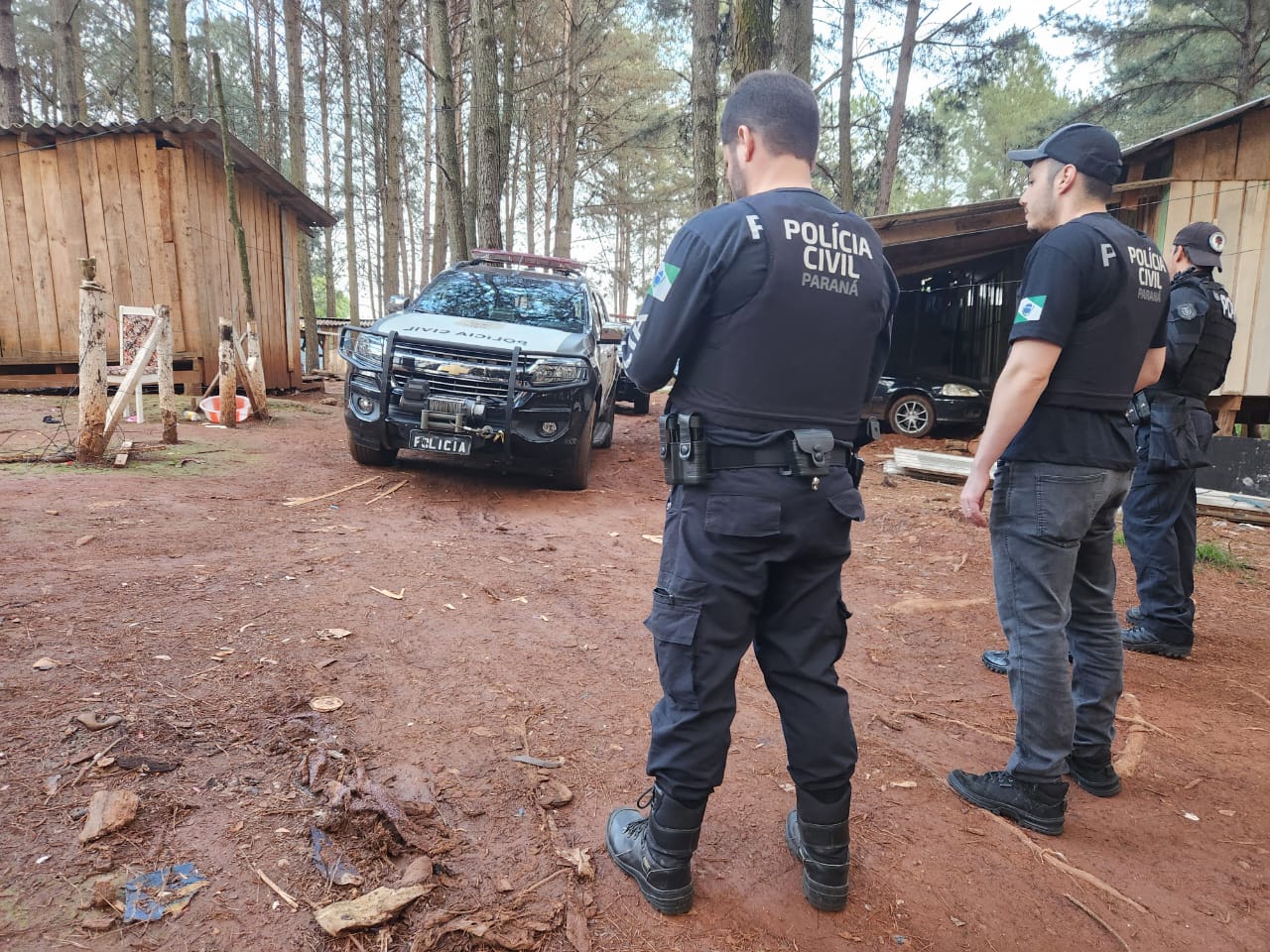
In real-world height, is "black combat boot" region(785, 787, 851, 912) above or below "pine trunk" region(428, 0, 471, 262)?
below

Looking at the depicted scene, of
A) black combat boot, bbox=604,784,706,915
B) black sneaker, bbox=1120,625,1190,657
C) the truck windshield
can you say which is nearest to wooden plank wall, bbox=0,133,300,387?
the truck windshield

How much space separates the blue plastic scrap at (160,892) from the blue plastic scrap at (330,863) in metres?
0.27

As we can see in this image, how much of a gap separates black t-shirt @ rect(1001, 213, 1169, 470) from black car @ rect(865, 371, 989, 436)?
31.7 feet

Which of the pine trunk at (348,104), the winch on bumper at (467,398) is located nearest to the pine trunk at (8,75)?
the pine trunk at (348,104)

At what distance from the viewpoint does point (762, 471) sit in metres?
1.90

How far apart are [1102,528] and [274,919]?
270 cm

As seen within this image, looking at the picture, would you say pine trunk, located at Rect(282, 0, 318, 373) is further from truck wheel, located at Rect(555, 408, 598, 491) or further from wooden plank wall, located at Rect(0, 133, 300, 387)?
truck wheel, located at Rect(555, 408, 598, 491)

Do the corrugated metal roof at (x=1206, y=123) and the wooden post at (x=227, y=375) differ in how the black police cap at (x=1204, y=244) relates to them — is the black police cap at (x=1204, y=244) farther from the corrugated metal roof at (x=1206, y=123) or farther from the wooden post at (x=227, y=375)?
the wooden post at (x=227, y=375)

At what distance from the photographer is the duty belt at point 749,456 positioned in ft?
6.23

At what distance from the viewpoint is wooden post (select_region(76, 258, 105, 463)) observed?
19.6 feet

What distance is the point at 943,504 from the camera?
7457 mm

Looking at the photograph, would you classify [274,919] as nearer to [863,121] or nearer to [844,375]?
[844,375]

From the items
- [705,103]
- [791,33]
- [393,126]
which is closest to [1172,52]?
[791,33]

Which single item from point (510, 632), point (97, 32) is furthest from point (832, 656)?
point (97, 32)
